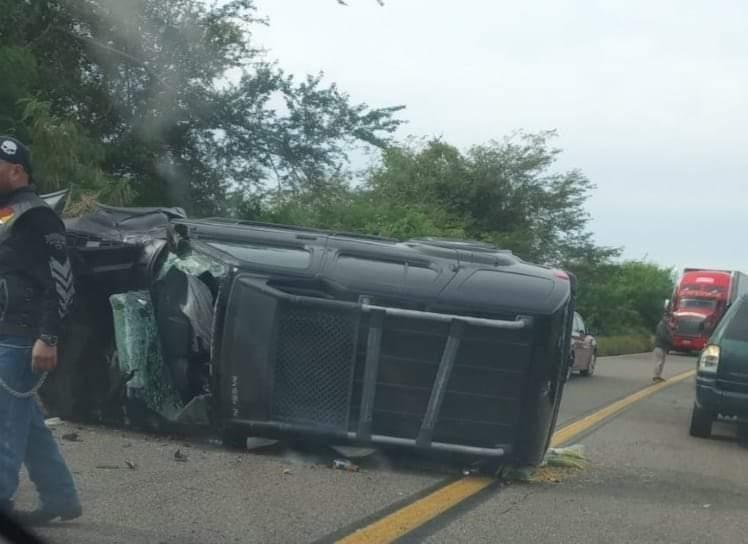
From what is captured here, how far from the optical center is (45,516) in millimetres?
5520

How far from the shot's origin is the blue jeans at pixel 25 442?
5.39 meters

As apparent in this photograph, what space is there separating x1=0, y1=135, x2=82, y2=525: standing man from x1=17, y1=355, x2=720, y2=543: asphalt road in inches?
9.4

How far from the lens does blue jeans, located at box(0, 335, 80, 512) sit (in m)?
5.39

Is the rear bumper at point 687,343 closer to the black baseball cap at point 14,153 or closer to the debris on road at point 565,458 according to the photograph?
the debris on road at point 565,458

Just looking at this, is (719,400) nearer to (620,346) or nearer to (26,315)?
(26,315)

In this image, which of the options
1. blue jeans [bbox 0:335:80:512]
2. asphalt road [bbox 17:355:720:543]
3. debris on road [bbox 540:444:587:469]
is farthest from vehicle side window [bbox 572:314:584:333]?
blue jeans [bbox 0:335:80:512]

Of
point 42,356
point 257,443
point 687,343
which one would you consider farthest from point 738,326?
point 687,343

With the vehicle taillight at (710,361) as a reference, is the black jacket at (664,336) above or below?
below

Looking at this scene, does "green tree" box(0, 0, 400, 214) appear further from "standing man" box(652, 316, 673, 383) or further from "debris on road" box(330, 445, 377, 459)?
"debris on road" box(330, 445, 377, 459)

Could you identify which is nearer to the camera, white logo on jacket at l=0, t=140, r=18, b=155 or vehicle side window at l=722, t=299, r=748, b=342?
white logo on jacket at l=0, t=140, r=18, b=155

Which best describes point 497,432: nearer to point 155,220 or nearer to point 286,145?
point 155,220

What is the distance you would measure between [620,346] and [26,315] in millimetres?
40459

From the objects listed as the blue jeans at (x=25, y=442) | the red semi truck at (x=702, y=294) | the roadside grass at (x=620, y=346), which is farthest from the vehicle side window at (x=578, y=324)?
the red semi truck at (x=702, y=294)

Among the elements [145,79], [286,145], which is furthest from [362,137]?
[145,79]
